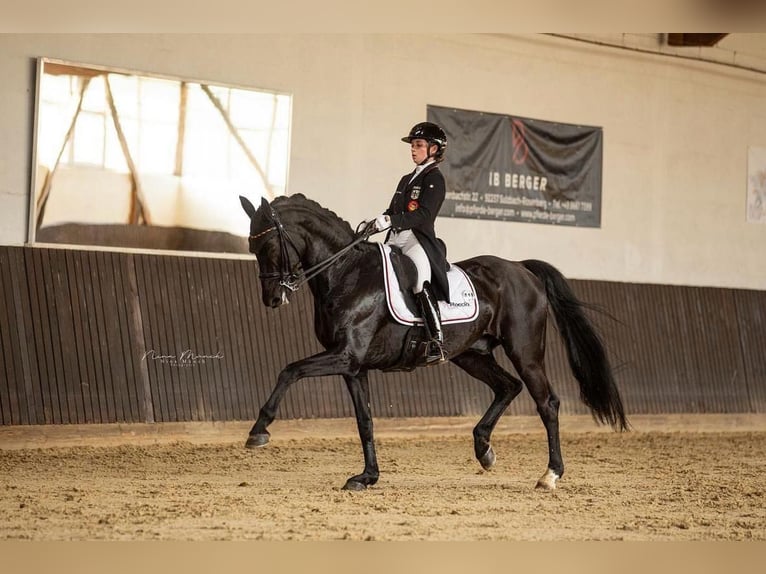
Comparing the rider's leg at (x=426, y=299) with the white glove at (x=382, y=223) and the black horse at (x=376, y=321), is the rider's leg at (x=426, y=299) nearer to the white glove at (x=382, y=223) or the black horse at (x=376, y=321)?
the black horse at (x=376, y=321)

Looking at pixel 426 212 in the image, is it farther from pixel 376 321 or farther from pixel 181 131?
pixel 181 131

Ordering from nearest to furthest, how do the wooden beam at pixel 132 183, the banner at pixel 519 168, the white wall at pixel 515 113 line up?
the wooden beam at pixel 132 183 → the white wall at pixel 515 113 → the banner at pixel 519 168

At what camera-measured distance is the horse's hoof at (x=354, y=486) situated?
5.75 m

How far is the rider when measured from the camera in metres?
5.82

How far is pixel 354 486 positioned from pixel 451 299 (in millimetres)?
1271

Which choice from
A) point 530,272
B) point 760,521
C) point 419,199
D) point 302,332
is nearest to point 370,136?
point 302,332

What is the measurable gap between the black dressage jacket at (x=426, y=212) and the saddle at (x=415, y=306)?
0.13 metres

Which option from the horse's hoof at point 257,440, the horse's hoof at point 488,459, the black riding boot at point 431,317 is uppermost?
the black riding boot at point 431,317

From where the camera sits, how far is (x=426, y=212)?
581 centimetres

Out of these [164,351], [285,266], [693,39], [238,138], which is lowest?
[164,351]

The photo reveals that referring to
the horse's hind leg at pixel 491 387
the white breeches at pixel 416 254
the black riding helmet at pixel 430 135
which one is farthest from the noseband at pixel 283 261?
the horse's hind leg at pixel 491 387

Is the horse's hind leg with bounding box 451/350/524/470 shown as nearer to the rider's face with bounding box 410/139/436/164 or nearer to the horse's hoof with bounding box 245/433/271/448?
the rider's face with bounding box 410/139/436/164

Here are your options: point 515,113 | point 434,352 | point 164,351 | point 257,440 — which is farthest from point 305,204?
point 515,113

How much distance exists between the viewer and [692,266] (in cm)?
1180
